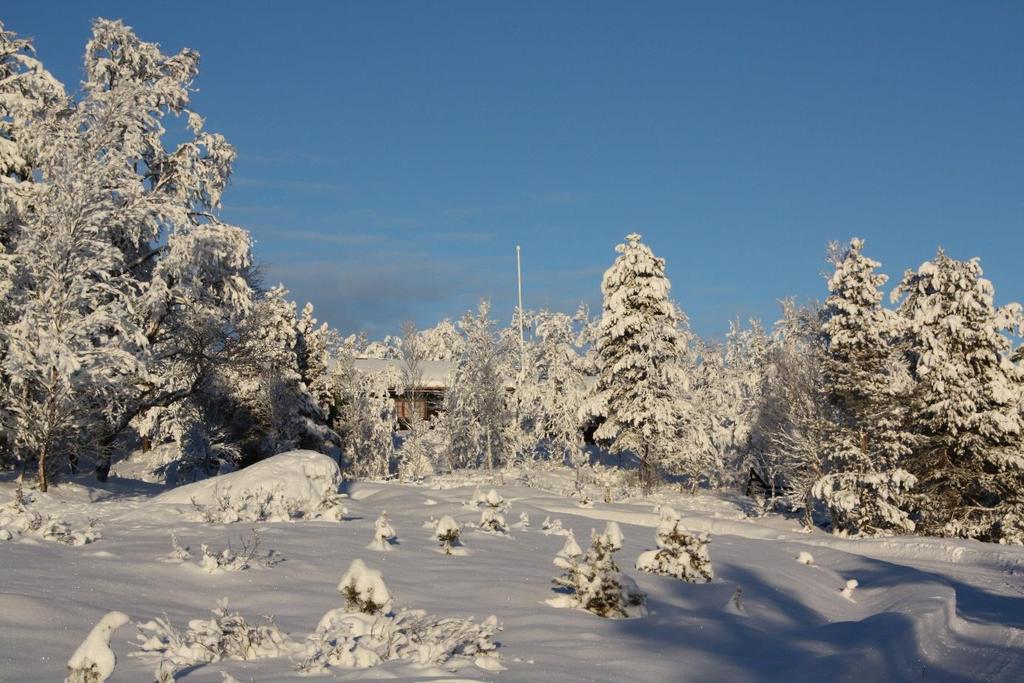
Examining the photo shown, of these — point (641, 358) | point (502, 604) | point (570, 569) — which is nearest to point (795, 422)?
point (641, 358)

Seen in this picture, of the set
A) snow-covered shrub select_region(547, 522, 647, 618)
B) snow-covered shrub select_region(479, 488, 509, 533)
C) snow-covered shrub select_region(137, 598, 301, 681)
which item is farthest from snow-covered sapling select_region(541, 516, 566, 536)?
snow-covered shrub select_region(137, 598, 301, 681)

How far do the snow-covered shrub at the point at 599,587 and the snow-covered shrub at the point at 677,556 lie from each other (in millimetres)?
2574

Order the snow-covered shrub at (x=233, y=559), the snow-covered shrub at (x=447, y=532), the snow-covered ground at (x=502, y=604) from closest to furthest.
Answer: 1. the snow-covered ground at (x=502, y=604)
2. the snow-covered shrub at (x=233, y=559)
3. the snow-covered shrub at (x=447, y=532)

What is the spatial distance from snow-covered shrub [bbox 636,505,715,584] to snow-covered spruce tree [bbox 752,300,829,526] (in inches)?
630

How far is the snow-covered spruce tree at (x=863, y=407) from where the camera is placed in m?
26.2

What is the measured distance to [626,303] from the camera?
3497 cm

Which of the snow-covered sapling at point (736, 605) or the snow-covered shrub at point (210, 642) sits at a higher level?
the snow-covered shrub at point (210, 642)

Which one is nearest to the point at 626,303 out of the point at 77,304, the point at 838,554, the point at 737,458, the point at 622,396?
the point at 622,396

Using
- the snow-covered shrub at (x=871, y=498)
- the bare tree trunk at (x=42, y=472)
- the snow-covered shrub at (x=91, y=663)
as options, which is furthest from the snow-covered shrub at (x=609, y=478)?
the snow-covered shrub at (x=91, y=663)

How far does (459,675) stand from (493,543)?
7.24 metres

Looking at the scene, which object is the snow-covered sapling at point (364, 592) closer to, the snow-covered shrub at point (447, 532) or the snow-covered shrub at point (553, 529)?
the snow-covered shrub at point (447, 532)

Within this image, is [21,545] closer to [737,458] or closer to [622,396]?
[622,396]

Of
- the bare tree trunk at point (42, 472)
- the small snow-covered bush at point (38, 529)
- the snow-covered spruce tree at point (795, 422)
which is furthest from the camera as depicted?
the snow-covered spruce tree at point (795, 422)

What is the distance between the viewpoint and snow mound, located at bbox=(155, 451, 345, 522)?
1278 cm
